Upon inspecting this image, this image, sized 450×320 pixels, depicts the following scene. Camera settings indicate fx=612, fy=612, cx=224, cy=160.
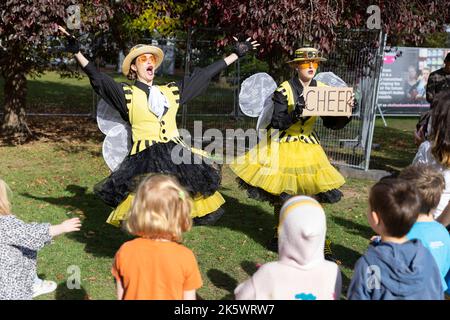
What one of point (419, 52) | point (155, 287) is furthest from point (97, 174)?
point (419, 52)

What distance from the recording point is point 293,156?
5922mm

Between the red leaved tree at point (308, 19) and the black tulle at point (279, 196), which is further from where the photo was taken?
the red leaved tree at point (308, 19)

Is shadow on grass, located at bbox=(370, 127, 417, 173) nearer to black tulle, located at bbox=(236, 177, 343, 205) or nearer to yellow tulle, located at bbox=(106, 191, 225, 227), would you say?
black tulle, located at bbox=(236, 177, 343, 205)

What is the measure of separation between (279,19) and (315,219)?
610 cm

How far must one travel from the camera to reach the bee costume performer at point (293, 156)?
5.85 m

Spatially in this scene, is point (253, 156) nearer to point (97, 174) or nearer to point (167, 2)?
point (97, 174)

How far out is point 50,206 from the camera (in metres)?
7.39

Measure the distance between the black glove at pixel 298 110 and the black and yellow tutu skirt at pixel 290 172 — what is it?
288 mm

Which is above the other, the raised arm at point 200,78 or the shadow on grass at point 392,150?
the raised arm at point 200,78

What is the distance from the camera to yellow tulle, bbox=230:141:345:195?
19.2 ft

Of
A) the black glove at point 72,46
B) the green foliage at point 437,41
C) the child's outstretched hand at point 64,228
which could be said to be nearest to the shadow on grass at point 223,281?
the child's outstretched hand at point 64,228

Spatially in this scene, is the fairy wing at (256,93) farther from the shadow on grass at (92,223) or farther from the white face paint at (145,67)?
the shadow on grass at (92,223)

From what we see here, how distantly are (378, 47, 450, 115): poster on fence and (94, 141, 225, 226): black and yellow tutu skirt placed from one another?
41.2ft

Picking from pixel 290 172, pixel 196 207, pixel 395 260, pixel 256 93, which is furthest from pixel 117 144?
pixel 395 260
